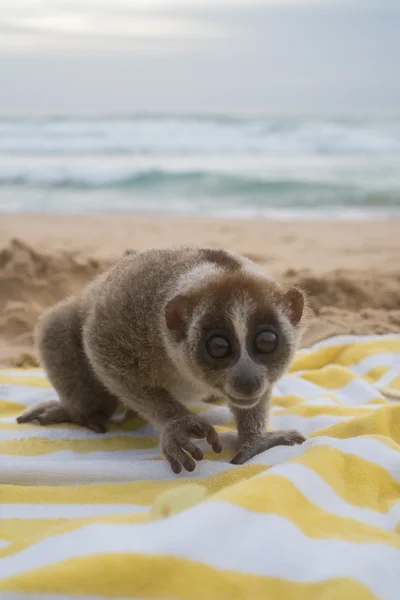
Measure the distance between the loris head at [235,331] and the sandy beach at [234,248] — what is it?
2.17 metres

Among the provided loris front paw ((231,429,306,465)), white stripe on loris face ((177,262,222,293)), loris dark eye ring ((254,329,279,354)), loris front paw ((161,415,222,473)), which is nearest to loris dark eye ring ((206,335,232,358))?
loris dark eye ring ((254,329,279,354))

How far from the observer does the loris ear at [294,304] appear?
9.46ft

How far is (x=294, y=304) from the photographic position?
2.91 m

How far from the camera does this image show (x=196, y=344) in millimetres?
2750

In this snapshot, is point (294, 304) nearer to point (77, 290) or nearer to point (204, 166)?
point (77, 290)

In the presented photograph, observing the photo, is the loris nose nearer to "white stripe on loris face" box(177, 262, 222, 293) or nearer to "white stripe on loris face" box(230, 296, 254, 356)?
"white stripe on loris face" box(230, 296, 254, 356)

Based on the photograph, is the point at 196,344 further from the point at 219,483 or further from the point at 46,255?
the point at 46,255

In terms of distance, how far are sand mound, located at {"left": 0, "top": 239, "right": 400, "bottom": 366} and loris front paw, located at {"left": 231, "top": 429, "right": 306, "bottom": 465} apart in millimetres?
1894

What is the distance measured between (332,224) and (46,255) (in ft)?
19.1

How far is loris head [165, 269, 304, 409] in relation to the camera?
2.63 m

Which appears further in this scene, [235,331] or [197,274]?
[197,274]

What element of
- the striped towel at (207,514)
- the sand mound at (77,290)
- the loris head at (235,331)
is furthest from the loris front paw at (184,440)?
the sand mound at (77,290)

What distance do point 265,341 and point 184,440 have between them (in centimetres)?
56

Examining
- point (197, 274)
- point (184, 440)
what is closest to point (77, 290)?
point (197, 274)
